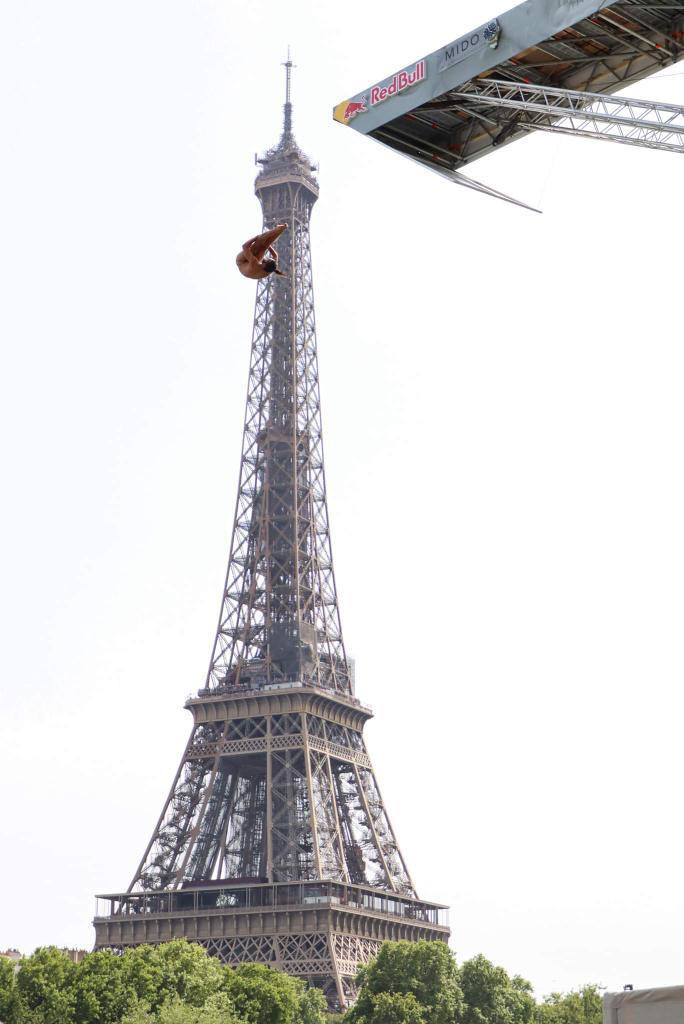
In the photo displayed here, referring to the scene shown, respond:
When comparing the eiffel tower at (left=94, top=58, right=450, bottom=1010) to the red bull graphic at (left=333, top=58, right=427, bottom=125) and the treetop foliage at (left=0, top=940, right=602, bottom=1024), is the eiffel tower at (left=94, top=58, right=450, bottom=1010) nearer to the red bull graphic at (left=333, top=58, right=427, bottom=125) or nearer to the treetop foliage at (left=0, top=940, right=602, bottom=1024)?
the treetop foliage at (left=0, top=940, right=602, bottom=1024)

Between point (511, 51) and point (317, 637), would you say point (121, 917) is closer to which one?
point (317, 637)

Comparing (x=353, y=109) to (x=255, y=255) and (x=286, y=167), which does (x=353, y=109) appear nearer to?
(x=255, y=255)

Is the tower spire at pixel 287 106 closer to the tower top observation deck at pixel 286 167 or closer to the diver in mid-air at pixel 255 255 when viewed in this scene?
the tower top observation deck at pixel 286 167

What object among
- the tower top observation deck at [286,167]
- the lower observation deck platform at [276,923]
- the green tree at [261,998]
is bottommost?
the green tree at [261,998]

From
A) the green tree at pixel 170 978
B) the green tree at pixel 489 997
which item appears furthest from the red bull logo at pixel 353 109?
the green tree at pixel 489 997

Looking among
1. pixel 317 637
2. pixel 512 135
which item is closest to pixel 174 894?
pixel 317 637

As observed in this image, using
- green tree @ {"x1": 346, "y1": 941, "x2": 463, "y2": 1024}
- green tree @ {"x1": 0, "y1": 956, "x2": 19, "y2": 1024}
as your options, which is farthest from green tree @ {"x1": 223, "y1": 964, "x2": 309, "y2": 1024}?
green tree @ {"x1": 0, "y1": 956, "x2": 19, "y2": 1024}

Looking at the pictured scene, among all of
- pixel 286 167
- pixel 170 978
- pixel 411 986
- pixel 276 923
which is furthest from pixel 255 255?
pixel 286 167
